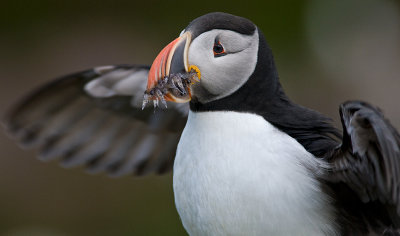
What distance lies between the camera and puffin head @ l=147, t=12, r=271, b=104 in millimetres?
2002

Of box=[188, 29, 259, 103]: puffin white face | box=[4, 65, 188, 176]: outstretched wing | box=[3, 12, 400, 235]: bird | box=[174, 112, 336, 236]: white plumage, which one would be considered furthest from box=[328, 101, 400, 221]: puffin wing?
box=[4, 65, 188, 176]: outstretched wing

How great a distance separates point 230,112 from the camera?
2.17 meters

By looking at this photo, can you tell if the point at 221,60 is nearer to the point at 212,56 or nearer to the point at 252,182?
the point at 212,56

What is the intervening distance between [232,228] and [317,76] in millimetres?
3721

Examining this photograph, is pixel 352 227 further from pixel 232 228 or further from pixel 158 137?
pixel 158 137

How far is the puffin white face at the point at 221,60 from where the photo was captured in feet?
6.72

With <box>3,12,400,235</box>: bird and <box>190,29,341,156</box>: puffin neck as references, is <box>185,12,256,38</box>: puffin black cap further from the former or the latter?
<box>190,29,341,156</box>: puffin neck

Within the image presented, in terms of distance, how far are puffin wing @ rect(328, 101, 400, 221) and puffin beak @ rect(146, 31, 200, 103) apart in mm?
496

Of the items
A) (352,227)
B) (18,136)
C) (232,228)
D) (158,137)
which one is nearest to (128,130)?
(158,137)

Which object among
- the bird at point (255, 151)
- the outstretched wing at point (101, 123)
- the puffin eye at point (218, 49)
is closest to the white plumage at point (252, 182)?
the bird at point (255, 151)

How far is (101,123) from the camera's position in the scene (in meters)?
2.94

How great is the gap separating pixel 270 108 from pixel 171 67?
0.41 metres

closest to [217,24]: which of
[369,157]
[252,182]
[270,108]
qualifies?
[270,108]

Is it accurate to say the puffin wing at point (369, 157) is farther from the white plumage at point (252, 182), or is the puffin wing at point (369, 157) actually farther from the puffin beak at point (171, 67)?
the puffin beak at point (171, 67)
